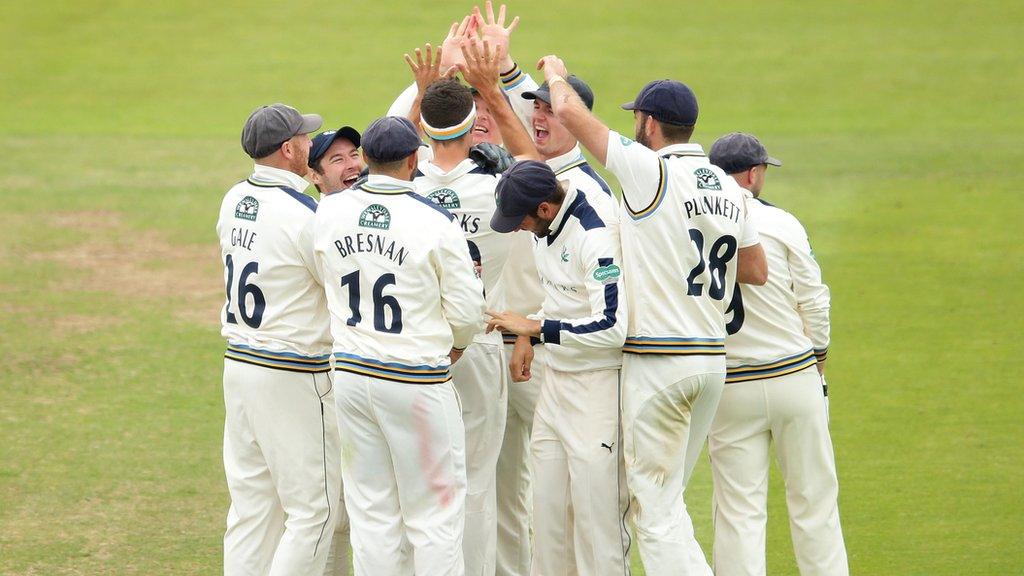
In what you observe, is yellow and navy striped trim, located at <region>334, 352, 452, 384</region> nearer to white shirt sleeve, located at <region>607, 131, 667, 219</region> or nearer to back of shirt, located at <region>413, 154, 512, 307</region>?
back of shirt, located at <region>413, 154, 512, 307</region>

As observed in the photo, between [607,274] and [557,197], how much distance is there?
419mm

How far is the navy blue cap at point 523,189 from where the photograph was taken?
5469 mm

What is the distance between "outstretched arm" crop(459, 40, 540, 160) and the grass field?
263 cm

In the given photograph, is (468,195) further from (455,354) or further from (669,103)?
(669,103)

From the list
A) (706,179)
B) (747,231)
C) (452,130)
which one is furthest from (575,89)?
(747,231)

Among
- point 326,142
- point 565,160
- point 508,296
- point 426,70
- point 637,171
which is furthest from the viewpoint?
point 426,70

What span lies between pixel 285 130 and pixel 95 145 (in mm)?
14628

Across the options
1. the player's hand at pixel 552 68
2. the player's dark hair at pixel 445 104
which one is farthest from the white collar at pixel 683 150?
the player's dark hair at pixel 445 104

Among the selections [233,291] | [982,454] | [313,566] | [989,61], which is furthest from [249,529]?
[989,61]

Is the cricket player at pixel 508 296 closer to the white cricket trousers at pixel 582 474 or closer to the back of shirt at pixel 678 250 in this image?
the white cricket trousers at pixel 582 474

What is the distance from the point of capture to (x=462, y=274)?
17.9ft

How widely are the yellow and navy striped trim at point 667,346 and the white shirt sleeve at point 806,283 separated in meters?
0.80

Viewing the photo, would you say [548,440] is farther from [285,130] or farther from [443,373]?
[285,130]

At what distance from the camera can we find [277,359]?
19.0ft
